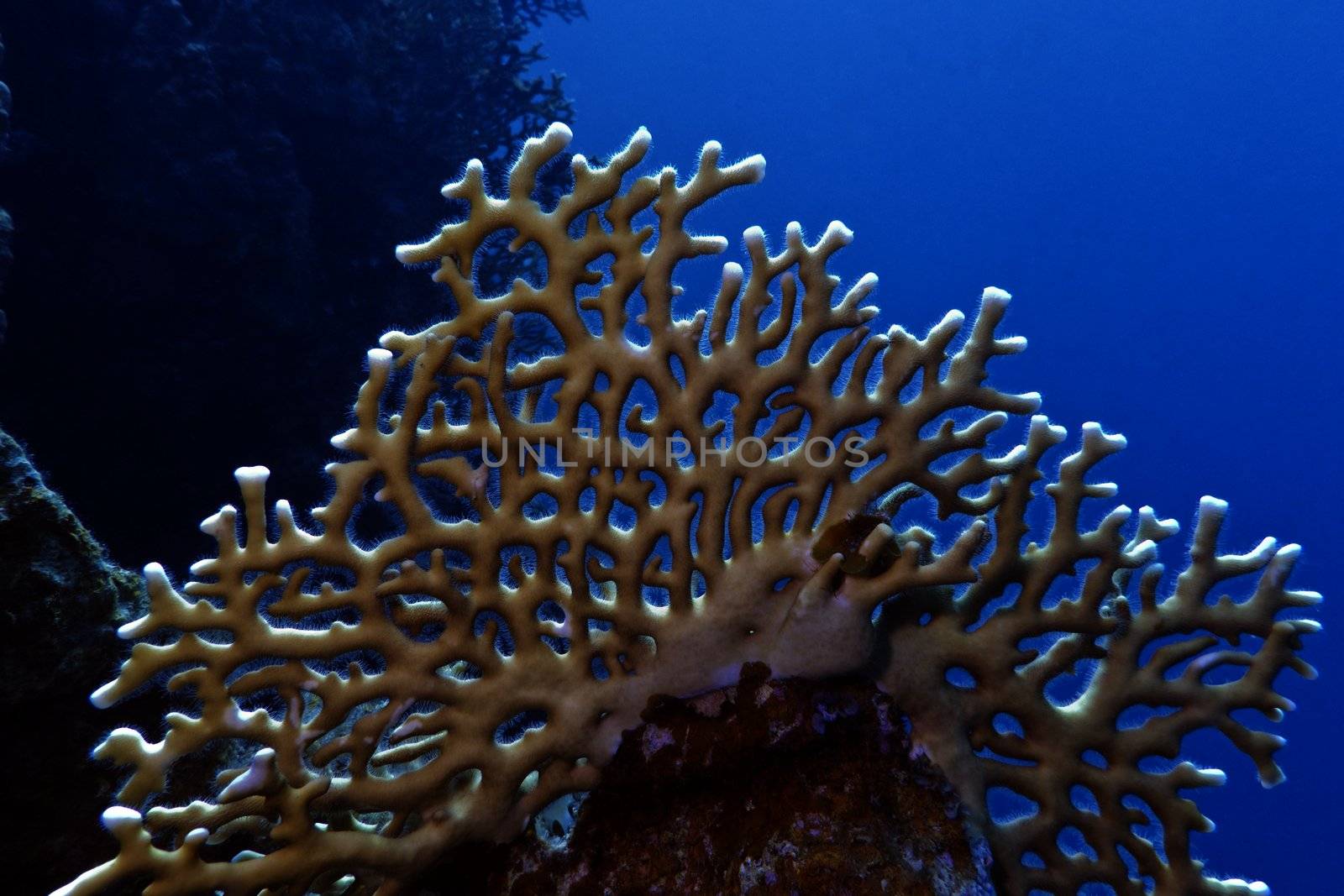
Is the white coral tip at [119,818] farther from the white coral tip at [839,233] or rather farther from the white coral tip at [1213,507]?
the white coral tip at [1213,507]

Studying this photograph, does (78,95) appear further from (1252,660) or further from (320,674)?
(1252,660)

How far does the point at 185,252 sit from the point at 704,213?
36.9 metres

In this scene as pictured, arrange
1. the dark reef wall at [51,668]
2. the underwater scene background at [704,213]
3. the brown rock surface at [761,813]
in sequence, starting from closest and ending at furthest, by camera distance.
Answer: the brown rock surface at [761,813] < the dark reef wall at [51,668] < the underwater scene background at [704,213]

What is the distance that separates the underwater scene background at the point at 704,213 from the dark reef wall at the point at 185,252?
0.11 ft

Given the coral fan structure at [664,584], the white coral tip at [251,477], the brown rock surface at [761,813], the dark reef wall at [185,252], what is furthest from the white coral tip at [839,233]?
the dark reef wall at [185,252]

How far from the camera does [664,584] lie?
2135 millimetres

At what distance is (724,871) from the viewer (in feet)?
6.19

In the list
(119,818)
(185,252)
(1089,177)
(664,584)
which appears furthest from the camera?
(1089,177)

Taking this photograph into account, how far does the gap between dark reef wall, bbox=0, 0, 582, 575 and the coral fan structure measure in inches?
236

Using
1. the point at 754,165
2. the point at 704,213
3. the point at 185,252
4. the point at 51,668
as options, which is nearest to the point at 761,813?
the point at 754,165

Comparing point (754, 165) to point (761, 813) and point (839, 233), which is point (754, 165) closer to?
point (839, 233)

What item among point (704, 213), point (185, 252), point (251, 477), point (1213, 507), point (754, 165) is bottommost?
point (251, 477)

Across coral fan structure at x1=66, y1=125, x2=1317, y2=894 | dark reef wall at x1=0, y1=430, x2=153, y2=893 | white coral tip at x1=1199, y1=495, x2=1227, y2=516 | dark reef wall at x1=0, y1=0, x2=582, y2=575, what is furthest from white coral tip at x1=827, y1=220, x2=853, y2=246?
dark reef wall at x1=0, y1=0, x2=582, y2=575

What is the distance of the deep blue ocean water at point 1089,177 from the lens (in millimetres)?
86562
